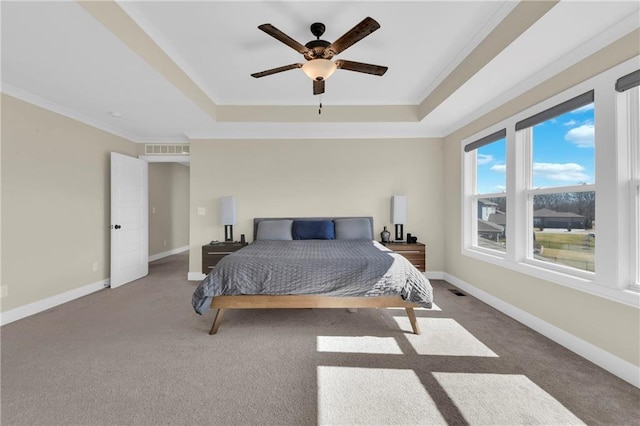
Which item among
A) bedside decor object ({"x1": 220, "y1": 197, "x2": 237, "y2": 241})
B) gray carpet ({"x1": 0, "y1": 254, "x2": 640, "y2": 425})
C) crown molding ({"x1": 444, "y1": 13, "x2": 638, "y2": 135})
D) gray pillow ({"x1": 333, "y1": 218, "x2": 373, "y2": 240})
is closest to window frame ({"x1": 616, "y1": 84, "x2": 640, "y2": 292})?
crown molding ({"x1": 444, "y1": 13, "x2": 638, "y2": 135})

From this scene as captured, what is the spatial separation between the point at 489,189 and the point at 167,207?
Result: 23.0 ft

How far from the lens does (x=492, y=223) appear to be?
3.45 meters

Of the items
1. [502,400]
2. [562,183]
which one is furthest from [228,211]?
[562,183]

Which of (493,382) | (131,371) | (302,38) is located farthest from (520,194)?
(131,371)

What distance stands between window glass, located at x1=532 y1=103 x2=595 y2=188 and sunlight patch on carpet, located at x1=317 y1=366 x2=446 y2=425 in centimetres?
225

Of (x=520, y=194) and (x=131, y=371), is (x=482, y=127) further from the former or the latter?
(x=131, y=371)

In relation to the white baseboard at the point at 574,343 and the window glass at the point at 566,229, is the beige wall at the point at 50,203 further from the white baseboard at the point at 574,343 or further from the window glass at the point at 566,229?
the window glass at the point at 566,229

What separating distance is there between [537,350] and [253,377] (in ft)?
7.61

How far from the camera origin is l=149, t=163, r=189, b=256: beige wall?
6.15m

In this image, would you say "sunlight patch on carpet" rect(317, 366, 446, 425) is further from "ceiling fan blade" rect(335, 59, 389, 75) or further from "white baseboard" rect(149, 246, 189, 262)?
"white baseboard" rect(149, 246, 189, 262)

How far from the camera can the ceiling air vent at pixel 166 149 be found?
4.77 metres

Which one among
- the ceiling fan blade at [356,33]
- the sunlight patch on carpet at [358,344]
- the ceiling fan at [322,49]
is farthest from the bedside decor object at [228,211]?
the ceiling fan blade at [356,33]

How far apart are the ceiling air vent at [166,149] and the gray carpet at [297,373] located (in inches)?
116

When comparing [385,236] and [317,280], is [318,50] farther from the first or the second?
[385,236]
